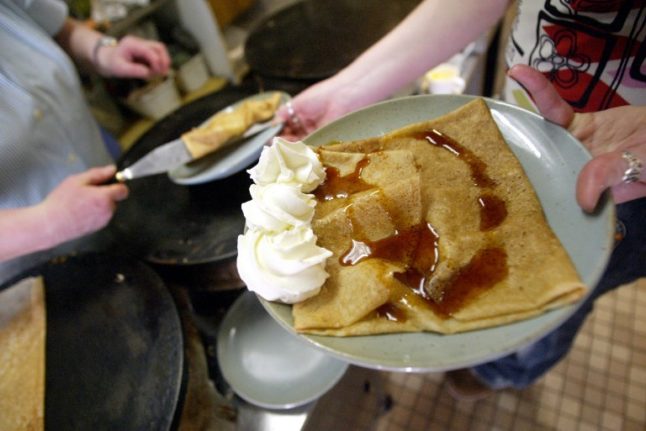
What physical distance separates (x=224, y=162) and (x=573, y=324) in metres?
1.15

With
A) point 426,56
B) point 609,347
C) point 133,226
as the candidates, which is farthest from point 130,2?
point 609,347

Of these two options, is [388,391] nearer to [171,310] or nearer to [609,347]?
[609,347]

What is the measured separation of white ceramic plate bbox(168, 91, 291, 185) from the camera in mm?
1164

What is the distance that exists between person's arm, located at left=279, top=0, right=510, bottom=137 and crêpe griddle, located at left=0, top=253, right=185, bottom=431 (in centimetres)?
63

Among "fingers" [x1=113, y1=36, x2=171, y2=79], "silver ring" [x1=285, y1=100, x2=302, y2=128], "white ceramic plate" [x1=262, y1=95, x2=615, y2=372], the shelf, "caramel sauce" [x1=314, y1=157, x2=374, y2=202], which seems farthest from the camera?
the shelf

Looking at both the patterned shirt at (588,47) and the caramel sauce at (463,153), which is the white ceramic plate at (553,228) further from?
the patterned shirt at (588,47)

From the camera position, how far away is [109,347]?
0.96 meters

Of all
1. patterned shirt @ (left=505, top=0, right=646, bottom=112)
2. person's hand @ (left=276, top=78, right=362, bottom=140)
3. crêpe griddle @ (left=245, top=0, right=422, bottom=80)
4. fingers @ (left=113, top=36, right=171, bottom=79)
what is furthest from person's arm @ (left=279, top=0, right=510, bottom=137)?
fingers @ (left=113, top=36, right=171, bottom=79)

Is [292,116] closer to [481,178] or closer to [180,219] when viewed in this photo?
[180,219]

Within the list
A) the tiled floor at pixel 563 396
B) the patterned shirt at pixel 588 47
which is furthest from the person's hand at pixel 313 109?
the tiled floor at pixel 563 396

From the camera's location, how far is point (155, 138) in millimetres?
1483

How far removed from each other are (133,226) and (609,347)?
6.24 feet

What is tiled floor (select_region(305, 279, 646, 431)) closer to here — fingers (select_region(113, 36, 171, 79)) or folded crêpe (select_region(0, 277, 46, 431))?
folded crêpe (select_region(0, 277, 46, 431))

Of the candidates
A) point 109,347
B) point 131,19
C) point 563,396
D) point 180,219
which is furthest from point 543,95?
point 131,19
